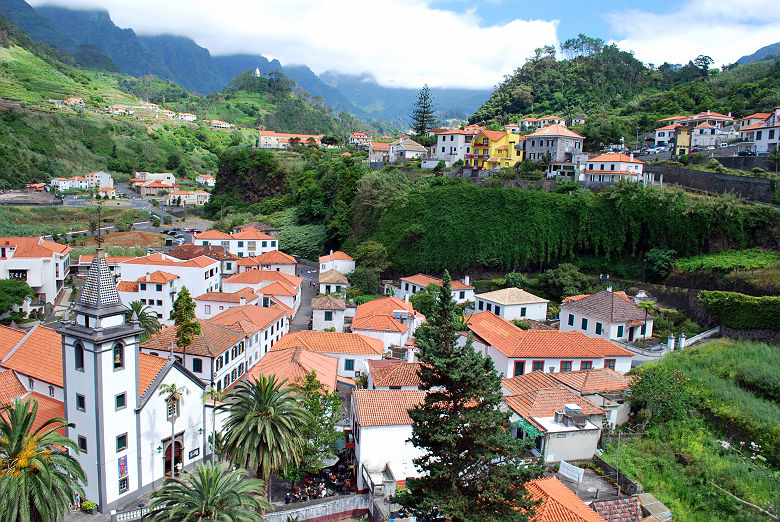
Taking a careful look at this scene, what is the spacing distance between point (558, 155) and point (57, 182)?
84.2m

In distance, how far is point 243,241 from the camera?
169 feet

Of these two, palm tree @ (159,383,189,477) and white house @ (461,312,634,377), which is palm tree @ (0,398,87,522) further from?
white house @ (461,312,634,377)

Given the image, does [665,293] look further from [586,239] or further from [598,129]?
[598,129]

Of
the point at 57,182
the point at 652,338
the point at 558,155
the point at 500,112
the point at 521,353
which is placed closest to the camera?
the point at 521,353

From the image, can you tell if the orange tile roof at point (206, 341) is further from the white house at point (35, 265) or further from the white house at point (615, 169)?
the white house at point (615, 169)

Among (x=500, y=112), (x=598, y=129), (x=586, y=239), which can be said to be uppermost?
(x=500, y=112)

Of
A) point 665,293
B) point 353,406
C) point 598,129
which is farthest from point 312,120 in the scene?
point 353,406

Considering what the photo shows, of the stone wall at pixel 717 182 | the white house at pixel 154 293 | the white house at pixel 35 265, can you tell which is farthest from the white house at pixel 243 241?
the stone wall at pixel 717 182

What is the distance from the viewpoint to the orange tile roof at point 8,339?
2259 cm

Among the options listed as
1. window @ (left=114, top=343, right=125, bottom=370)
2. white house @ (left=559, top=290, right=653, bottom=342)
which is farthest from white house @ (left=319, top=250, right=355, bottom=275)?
window @ (left=114, top=343, right=125, bottom=370)

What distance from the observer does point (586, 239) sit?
43.0 metres

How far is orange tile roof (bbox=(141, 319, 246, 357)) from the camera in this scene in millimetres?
24391

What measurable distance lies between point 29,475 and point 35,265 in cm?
3595

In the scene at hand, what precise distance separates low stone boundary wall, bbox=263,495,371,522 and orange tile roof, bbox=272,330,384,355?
12075 millimetres
